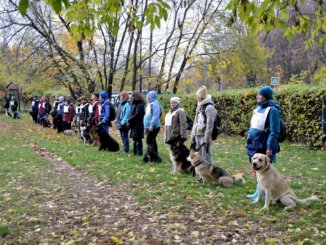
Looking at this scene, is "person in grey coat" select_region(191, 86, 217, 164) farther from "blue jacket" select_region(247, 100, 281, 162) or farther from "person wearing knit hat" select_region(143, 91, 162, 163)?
"person wearing knit hat" select_region(143, 91, 162, 163)

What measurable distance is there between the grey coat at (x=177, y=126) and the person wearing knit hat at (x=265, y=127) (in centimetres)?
249

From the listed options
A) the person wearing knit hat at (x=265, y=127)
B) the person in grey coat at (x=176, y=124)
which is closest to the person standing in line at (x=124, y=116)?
the person in grey coat at (x=176, y=124)

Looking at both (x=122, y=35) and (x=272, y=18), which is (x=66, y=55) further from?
(x=272, y=18)

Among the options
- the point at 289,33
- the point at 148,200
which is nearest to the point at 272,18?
the point at 289,33

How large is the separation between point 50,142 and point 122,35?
10.9m

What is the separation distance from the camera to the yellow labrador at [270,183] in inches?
209

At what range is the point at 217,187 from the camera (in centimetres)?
690

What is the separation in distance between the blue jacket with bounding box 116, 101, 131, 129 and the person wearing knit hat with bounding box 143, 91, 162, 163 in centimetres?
126

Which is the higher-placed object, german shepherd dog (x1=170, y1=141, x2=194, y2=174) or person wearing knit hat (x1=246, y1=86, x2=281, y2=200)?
person wearing knit hat (x1=246, y1=86, x2=281, y2=200)

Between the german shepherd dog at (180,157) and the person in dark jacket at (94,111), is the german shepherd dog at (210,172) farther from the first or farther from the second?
the person in dark jacket at (94,111)

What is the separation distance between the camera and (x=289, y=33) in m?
5.22

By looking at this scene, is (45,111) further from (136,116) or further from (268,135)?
(268,135)

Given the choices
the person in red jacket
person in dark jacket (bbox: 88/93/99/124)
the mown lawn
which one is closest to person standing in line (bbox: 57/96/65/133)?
the person in red jacket

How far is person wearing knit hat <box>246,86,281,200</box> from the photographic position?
5.46 m
